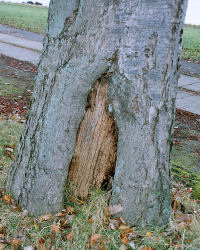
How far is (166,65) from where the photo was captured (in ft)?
6.75

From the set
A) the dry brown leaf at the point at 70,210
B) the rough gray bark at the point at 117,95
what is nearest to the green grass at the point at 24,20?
the rough gray bark at the point at 117,95

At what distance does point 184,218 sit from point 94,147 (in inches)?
37.9

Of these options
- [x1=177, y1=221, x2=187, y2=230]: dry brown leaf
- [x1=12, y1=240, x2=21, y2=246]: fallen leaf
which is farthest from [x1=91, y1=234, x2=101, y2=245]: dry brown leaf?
[x1=177, y1=221, x2=187, y2=230]: dry brown leaf

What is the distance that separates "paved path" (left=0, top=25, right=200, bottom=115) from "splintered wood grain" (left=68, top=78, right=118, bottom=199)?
11.1 ft

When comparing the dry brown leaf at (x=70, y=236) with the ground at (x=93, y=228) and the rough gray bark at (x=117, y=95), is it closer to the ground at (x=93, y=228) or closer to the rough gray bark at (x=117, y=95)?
the ground at (x=93, y=228)

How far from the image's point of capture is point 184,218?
2.58m

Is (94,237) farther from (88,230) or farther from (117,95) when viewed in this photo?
(117,95)

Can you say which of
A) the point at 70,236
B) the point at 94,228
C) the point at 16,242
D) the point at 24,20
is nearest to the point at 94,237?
the point at 94,228

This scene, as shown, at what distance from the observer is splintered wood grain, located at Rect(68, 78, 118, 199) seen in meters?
2.32

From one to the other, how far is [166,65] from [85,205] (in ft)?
4.25

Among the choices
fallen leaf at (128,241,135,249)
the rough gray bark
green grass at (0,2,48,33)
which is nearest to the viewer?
the rough gray bark

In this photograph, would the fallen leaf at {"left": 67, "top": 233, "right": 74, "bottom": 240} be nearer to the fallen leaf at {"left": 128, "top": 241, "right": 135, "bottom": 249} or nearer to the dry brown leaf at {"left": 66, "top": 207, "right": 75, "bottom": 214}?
the dry brown leaf at {"left": 66, "top": 207, "right": 75, "bottom": 214}

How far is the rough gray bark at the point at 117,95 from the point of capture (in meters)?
2.01

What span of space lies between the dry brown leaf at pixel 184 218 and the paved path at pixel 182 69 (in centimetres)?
311
